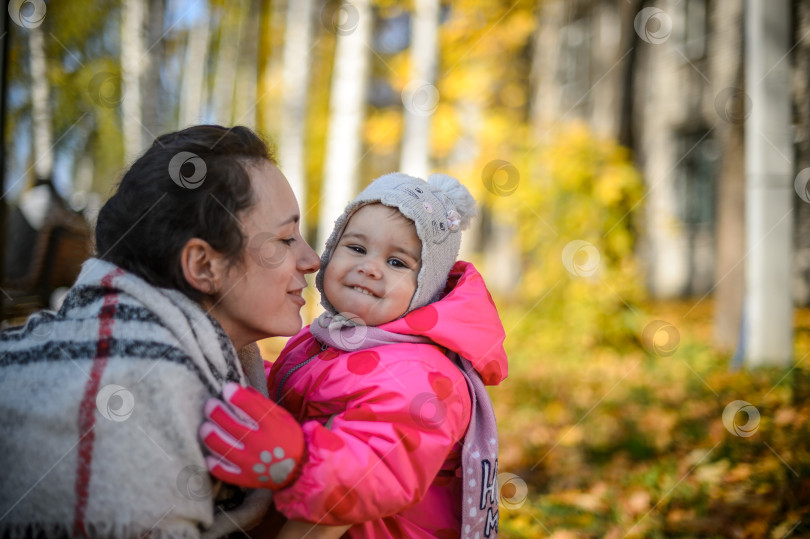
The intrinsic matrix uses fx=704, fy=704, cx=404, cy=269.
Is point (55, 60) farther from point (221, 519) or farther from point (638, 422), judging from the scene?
point (221, 519)

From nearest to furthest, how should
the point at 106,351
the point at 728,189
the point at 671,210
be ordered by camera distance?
the point at 106,351 → the point at 728,189 → the point at 671,210

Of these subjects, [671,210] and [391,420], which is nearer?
[391,420]

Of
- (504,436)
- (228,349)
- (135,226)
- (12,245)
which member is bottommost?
(504,436)

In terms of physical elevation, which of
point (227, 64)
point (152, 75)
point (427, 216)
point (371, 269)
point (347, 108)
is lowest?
point (371, 269)

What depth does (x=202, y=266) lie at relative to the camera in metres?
1.65

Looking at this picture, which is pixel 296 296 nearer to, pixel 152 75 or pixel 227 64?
pixel 152 75

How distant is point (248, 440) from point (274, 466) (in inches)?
3.4

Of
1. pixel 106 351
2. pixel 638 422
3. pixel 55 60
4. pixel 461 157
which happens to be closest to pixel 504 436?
A: pixel 638 422

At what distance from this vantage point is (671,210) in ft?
49.6

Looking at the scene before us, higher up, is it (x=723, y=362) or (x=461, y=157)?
(x=461, y=157)

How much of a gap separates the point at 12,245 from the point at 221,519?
17.4ft

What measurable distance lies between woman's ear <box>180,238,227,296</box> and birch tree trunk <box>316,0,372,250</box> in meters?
6.62

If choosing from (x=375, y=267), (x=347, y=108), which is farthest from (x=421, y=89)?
(x=375, y=267)

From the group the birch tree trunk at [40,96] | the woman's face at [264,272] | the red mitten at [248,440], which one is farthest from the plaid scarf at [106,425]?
the birch tree trunk at [40,96]
